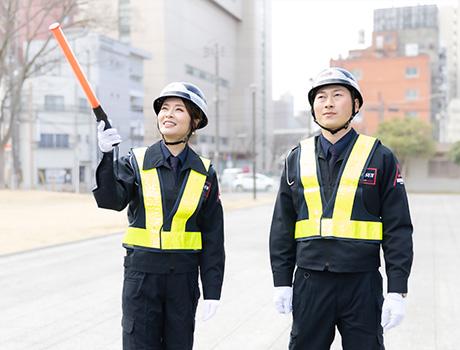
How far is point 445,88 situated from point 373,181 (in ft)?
259

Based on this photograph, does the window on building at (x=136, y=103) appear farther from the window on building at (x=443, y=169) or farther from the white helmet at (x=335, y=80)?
the white helmet at (x=335, y=80)

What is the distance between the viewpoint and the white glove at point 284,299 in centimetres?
323

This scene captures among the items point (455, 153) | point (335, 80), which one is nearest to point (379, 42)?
point (455, 153)

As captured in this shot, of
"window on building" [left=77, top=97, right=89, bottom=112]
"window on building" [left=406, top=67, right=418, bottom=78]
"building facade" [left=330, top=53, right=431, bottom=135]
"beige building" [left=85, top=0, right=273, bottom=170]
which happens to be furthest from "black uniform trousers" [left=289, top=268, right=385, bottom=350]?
"window on building" [left=406, top=67, right=418, bottom=78]

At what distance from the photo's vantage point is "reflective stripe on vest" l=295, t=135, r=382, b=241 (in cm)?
309

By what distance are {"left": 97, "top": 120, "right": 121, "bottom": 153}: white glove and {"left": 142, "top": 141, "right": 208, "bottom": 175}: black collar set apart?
26 centimetres

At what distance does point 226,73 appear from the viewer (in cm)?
8000

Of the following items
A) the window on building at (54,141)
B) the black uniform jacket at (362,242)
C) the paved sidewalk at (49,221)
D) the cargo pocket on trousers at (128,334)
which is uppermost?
the window on building at (54,141)

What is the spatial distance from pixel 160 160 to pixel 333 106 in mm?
989

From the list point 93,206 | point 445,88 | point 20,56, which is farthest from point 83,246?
point 445,88

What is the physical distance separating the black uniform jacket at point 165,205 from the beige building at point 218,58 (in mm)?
55758

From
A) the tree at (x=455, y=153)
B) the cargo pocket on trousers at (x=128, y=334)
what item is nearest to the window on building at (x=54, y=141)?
the tree at (x=455, y=153)

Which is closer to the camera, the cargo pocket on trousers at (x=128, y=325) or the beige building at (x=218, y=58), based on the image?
the cargo pocket on trousers at (x=128, y=325)

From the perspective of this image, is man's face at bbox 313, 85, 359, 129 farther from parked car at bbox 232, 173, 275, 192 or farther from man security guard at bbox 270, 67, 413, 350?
parked car at bbox 232, 173, 275, 192
